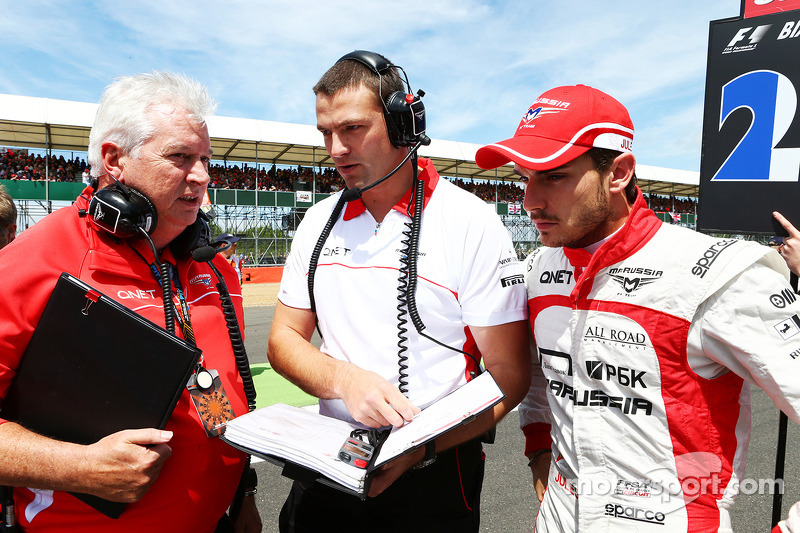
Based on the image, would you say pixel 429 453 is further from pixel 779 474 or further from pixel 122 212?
pixel 779 474

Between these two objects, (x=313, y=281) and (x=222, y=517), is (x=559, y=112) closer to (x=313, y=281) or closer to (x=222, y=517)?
(x=313, y=281)

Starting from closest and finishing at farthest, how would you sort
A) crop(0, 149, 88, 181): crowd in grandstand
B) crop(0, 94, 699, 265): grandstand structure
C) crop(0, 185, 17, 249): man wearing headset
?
crop(0, 185, 17, 249): man wearing headset → crop(0, 94, 699, 265): grandstand structure → crop(0, 149, 88, 181): crowd in grandstand

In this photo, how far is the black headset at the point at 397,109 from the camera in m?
1.92

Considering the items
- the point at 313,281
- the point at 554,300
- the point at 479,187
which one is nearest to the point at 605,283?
the point at 554,300

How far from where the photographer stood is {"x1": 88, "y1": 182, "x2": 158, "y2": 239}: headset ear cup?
1660 millimetres

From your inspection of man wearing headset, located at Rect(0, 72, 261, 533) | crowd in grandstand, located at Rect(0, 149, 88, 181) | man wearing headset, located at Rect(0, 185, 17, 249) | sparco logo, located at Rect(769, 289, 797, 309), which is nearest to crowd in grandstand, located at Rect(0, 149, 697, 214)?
crowd in grandstand, located at Rect(0, 149, 88, 181)

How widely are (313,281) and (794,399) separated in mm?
1554

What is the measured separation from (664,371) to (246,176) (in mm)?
30187

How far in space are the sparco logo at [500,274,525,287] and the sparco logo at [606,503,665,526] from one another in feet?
2.50

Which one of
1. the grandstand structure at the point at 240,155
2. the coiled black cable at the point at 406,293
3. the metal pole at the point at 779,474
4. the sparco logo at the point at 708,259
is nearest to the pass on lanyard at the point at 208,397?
the coiled black cable at the point at 406,293

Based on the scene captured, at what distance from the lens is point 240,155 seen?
26.7m

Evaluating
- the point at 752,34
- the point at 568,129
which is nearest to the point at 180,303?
the point at 568,129

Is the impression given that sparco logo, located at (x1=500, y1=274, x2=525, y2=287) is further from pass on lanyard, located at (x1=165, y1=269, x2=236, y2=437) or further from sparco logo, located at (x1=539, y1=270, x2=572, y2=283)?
pass on lanyard, located at (x1=165, y1=269, x2=236, y2=437)

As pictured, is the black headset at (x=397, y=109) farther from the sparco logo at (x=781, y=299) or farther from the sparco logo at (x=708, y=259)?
the sparco logo at (x=781, y=299)
